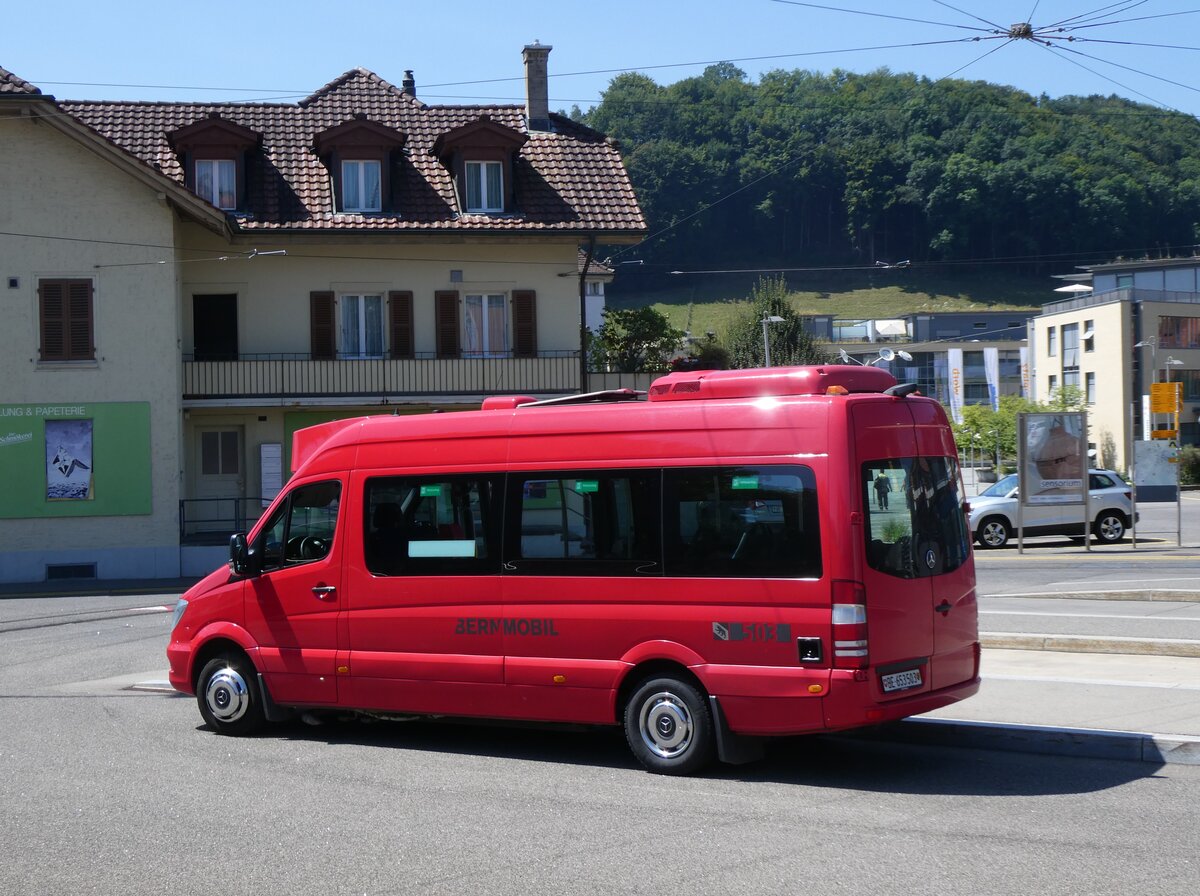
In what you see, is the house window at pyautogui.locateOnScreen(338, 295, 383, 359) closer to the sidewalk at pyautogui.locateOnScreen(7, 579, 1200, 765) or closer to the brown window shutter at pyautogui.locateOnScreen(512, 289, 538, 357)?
the brown window shutter at pyautogui.locateOnScreen(512, 289, 538, 357)

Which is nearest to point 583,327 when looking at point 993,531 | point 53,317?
point 993,531

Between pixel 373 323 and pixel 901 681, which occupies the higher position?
pixel 373 323

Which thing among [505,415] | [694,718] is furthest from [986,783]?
[505,415]

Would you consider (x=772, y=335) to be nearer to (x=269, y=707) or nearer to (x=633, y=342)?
(x=633, y=342)

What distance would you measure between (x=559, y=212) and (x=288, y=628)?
77.2 feet

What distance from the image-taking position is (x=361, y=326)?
33.1 meters

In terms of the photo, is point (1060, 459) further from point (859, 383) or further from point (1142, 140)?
point (1142, 140)

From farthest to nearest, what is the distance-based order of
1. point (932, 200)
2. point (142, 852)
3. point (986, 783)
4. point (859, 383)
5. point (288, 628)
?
point (932, 200) → point (288, 628) → point (859, 383) → point (986, 783) → point (142, 852)

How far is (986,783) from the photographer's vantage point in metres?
8.52

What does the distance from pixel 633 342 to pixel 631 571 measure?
25281 mm

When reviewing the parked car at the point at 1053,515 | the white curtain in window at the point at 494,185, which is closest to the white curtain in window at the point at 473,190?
the white curtain in window at the point at 494,185

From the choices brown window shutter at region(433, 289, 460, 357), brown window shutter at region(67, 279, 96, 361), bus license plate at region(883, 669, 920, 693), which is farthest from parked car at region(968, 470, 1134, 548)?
bus license plate at region(883, 669, 920, 693)

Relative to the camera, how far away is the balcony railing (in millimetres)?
31875

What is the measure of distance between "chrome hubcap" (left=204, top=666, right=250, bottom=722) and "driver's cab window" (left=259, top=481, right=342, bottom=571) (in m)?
0.90
